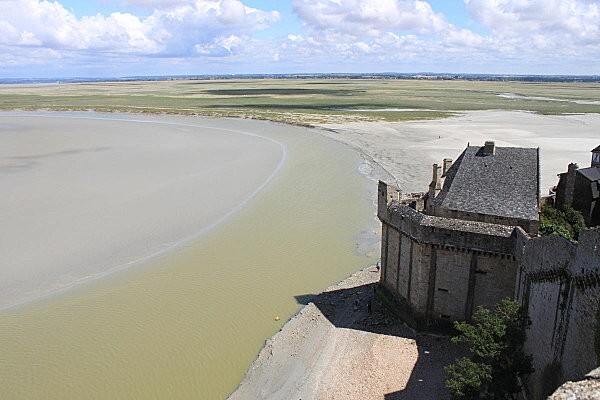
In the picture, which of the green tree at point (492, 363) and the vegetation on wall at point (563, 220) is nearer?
the green tree at point (492, 363)

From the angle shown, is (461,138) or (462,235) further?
(461,138)

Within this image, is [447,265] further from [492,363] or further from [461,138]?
[461,138]

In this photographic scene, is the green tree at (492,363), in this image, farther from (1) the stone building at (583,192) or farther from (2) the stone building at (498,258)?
(1) the stone building at (583,192)

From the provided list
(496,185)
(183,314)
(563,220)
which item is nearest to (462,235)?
(496,185)

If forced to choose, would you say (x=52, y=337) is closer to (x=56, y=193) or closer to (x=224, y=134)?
(x=56, y=193)

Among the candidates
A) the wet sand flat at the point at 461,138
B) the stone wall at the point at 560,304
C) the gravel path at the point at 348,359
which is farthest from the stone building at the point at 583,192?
the wet sand flat at the point at 461,138

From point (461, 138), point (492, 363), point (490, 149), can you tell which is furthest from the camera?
point (461, 138)
